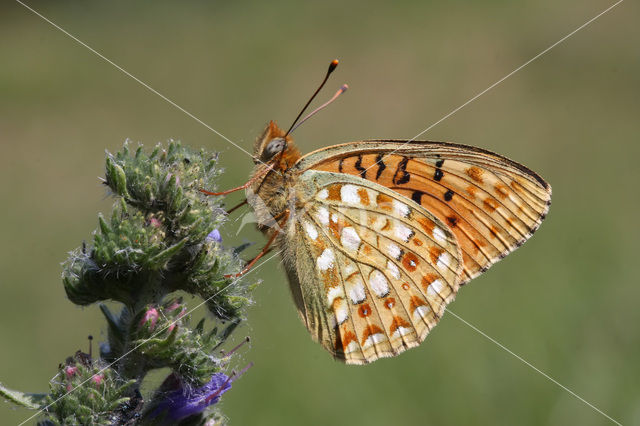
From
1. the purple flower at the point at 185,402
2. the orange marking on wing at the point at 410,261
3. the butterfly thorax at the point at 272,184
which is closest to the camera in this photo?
the purple flower at the point at 185,402

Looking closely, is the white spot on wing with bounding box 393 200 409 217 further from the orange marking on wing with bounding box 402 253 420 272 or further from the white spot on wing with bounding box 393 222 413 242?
the orange marking on wing with bounding box 402 253 420 272

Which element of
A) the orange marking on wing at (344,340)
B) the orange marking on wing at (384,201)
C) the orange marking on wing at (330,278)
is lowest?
the orange marking on wing at (344,340)

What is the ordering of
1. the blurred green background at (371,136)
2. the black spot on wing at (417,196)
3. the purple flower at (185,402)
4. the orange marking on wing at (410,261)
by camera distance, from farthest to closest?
the blurred green background at (371,136)
the black spot on wing at (417,196)
the orange marking on wing at (410,261)
the purple flower at (185,402)

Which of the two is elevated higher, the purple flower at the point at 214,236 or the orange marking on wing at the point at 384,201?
the orange marking on wing at the point at 384,201

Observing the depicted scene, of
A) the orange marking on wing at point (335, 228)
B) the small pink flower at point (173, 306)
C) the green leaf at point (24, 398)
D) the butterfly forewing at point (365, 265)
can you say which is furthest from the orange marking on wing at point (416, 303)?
the green leaf at point (24, 398)

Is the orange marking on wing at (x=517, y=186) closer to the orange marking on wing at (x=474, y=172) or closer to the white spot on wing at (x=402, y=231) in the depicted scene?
the orange marking on wing at (x=474, y=172)

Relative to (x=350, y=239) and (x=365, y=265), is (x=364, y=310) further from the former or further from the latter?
(x=350, y=239)

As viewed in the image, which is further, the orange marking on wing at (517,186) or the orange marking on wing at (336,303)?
the orange marking on wing at (517,186)
